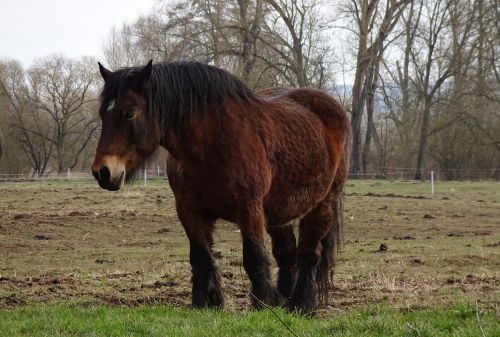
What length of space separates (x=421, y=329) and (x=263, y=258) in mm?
1615

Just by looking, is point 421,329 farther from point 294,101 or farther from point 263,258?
point 294,101

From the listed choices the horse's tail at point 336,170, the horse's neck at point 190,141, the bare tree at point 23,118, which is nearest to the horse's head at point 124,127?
the horse's neck at point 190,141

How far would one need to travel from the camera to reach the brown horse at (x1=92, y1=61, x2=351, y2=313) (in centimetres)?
523

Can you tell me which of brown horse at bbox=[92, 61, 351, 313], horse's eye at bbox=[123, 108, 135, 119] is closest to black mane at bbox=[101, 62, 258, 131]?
brown horse at bbox=[92, 61, 351, 313]

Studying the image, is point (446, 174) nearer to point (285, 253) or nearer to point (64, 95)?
point (64, 95)

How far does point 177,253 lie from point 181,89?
6.27 m

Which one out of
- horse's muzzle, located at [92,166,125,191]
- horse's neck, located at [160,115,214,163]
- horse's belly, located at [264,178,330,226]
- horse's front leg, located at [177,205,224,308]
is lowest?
horse's front leg, located at [177,205,224,308]

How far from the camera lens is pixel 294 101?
23.3ft

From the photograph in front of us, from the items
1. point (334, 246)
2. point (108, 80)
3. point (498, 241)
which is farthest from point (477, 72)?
point (108, 80)

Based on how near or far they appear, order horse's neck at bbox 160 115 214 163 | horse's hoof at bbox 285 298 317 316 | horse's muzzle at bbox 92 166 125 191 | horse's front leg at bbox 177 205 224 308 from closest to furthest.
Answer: horse's muzzle at bbox 92 166 125 191 → horse's neck at bbox 160 115 214 163 → horse's front leg at bbox 177 205 224 308 → horse's hoof at bbox 285 298 317 316

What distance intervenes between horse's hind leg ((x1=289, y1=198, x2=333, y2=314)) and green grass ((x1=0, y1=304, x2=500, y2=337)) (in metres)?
1.14

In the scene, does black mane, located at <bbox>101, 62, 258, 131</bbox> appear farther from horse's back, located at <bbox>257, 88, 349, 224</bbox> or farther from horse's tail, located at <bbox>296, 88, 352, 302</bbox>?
horse's tail, located at <bbox>296, 88, 352, 302</bbox>

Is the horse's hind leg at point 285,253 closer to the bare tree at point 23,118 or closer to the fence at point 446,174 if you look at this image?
the fence at point 446,174

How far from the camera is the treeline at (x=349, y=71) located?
34.2 meters
